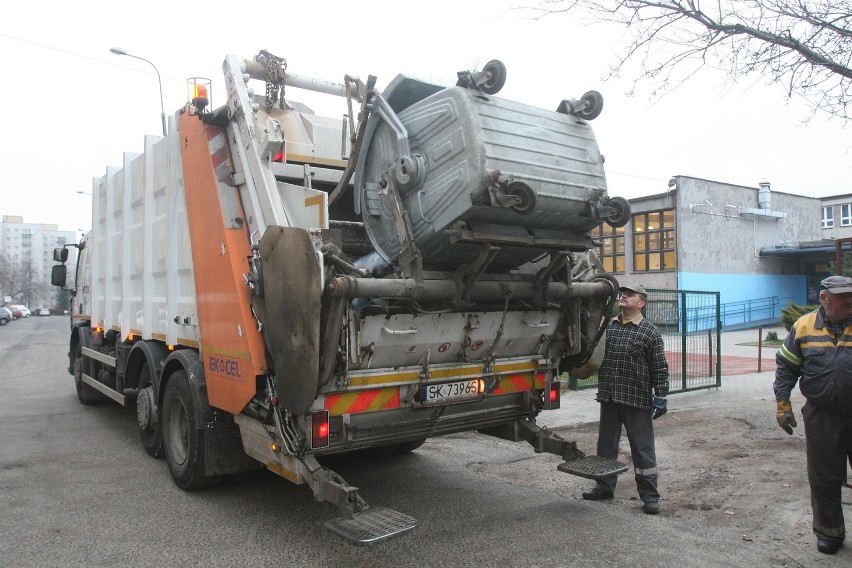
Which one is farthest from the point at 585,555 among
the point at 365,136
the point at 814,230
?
the point at 814,230

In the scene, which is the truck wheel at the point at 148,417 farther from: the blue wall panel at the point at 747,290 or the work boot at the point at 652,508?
the blue wall panel at the point at 747,290

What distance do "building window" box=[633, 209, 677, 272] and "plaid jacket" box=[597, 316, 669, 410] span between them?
2201 cm

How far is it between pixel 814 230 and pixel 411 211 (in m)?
32.7

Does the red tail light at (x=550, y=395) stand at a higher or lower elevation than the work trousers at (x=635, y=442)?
higher

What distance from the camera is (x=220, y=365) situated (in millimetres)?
4305

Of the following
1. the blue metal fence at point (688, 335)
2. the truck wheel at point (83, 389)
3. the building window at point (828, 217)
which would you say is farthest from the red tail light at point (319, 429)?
the building window at point (828, 217)

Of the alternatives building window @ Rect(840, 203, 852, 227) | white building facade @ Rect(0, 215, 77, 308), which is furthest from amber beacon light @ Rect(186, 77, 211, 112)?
white building facade @ Rect(0, 215, 77, 308)

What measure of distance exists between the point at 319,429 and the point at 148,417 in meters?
2.53

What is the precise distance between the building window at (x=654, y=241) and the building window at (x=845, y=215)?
18.2 meters

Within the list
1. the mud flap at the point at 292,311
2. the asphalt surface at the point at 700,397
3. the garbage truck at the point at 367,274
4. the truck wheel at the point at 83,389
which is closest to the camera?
the mud flap at the point at 292,311

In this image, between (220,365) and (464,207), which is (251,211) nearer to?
(220,365)

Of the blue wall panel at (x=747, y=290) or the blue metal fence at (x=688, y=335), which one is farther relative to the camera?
the blue wall panel at (x=747, y=290)

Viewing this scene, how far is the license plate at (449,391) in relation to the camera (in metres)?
4.26

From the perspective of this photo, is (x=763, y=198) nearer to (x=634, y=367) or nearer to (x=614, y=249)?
(x=614, y=249)
